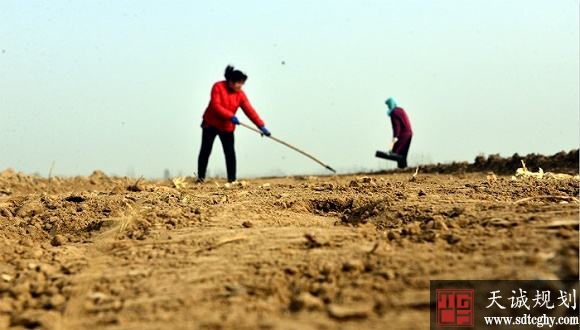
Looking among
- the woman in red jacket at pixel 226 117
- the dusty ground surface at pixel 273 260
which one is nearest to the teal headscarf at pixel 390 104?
the woman in red jacket at pixel 226 117

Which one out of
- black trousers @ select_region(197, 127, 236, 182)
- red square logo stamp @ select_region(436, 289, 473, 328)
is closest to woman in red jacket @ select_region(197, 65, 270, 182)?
black trousers @ select_region(197, 127, 236, 182)

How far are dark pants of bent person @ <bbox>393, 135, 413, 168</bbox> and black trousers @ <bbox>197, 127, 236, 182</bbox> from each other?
4.75 m

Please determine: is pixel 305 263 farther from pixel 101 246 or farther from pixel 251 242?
pixel 101 246

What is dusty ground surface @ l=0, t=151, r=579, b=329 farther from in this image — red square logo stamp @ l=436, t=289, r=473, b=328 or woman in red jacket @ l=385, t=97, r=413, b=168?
woman in red jacket @ l=385, t=97, r=413, b=168

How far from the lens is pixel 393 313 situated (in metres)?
2.60

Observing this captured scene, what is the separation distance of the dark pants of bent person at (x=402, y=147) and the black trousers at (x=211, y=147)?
4751 mm

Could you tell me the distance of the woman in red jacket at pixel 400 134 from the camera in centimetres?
1298

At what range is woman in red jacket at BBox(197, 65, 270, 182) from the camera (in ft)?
29.5

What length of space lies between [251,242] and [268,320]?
953 mm

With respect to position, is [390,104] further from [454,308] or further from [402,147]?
[454,308]

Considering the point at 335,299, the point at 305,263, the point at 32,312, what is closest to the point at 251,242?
the point at 305,263

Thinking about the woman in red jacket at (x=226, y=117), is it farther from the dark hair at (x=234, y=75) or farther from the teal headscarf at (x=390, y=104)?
the teal headscarf at (x=390, y=104)

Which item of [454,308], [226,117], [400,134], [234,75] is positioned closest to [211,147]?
[226,117]

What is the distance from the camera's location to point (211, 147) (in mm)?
9227
